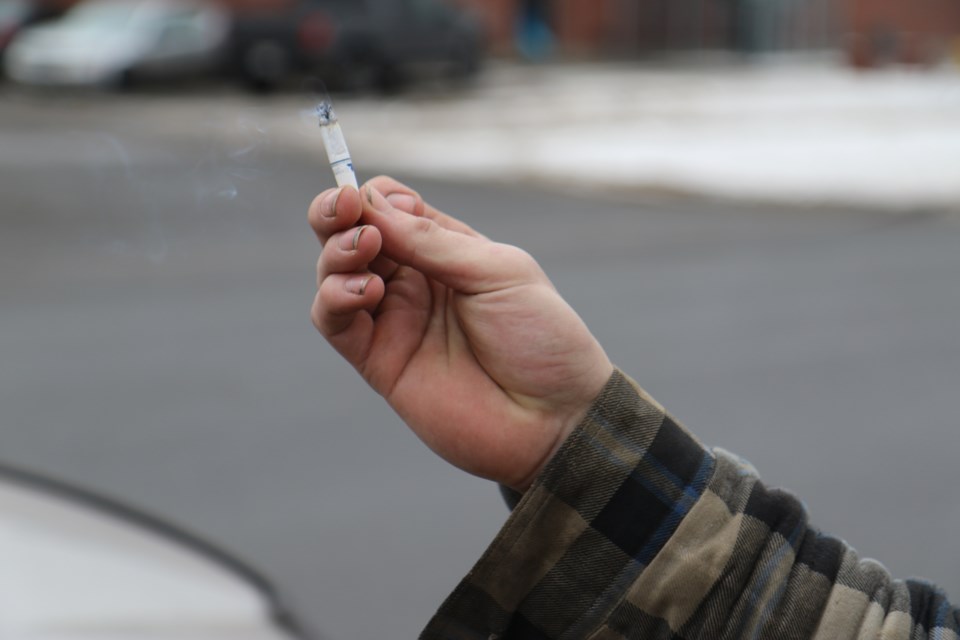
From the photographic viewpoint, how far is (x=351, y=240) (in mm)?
1347

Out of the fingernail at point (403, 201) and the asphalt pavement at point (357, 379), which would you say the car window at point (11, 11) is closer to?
the asphalt pavement at point (357, 379)

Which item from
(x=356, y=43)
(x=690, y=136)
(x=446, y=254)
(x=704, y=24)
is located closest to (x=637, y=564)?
(x=446, y=254)

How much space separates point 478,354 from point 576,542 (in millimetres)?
257

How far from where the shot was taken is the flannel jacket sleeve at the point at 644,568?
1.37m

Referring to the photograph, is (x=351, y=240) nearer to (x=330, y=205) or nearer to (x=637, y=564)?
(x=330, y=205)

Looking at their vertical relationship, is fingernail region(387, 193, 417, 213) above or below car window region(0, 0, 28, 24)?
below

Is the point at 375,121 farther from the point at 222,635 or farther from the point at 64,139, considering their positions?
the point at 222,635

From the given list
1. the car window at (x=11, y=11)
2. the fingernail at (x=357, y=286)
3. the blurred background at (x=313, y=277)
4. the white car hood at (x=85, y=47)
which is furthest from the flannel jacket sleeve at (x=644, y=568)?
the car window at (x=11, y=11)

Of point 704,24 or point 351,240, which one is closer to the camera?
point 351,240

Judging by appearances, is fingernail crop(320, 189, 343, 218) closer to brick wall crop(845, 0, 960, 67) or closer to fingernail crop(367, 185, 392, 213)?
fingernail crop(367, 185, 392, 213)

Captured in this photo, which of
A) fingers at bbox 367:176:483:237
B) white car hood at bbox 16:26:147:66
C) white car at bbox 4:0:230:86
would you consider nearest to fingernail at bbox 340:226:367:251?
fingers at bbox 367:176:483:237

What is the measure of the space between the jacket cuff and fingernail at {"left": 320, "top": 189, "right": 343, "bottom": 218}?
1.23 feet

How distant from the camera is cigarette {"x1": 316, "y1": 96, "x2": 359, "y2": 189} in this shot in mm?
1245

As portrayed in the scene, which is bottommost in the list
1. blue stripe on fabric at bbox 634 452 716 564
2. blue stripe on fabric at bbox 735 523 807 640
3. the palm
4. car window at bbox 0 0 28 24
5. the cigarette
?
blue stripe on fabric at bbox 735 523 807 640
